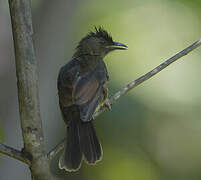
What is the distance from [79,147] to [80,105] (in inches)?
16.9

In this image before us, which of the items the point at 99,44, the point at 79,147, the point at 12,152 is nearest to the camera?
the point at 12,152

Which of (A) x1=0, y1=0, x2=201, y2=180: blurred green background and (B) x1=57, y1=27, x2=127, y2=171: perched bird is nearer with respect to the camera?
(B) x1=57, y1=27, x2=127, y2=171: perched bird

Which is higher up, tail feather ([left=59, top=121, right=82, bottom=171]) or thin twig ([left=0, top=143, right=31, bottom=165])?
tail feather ([left=59, top=121, right=82, bottom=171])

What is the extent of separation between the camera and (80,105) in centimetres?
421

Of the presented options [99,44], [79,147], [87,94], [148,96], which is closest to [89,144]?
[79,147]

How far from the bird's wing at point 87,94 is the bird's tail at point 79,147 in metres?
0.13

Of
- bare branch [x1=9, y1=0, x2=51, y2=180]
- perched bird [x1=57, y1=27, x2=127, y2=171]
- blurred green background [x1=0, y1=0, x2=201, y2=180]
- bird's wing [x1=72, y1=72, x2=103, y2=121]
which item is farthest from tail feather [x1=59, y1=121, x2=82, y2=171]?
blurred green background [x1=0, y1=0, x2=201, y2=180]

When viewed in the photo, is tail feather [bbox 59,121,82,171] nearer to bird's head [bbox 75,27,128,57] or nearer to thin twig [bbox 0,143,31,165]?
thin twig [bbox 0,143,31,165]

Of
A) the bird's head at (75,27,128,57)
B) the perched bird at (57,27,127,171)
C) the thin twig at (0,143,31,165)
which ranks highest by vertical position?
the bird's head at (75,27,128,57)

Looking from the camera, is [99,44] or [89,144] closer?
[89,144]

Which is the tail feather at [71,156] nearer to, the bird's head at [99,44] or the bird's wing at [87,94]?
the bird's wing at [87,94]

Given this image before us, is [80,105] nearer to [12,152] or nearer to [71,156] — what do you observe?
[71,156]

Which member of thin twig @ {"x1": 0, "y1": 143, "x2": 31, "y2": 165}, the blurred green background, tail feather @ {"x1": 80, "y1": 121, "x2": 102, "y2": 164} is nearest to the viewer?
thin twig @ {"x1": 0, "y1": 143, "x2": 31, "y2": 165}

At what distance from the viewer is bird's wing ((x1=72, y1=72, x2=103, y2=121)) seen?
415cm
